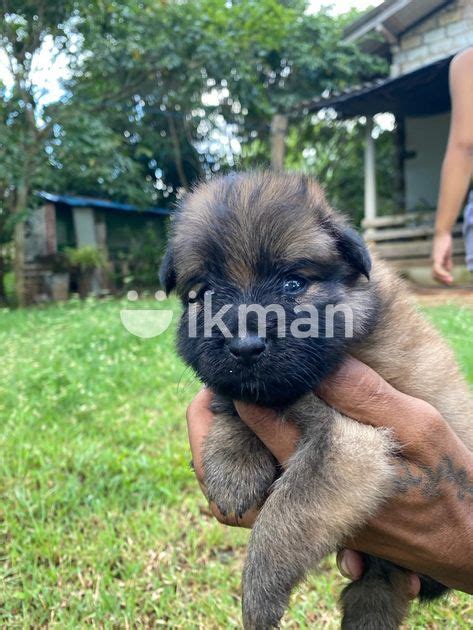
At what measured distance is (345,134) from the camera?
59.0ft

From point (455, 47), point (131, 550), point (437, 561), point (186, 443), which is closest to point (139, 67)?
point (455, 47)

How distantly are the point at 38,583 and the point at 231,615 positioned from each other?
0.85m

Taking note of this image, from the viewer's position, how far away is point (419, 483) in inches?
68.1

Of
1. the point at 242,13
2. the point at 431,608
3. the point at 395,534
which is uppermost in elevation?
the point at 242,13

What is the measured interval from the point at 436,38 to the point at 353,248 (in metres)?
12.3

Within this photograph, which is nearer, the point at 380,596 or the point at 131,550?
the point at 380,596

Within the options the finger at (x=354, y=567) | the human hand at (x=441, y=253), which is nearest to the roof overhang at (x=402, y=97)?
the human hand at (x=441, y=253)

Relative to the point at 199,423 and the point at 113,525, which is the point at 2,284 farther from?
the point at 199,423

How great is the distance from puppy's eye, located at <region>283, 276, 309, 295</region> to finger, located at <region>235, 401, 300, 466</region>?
384mm

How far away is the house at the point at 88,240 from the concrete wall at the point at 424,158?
6.38 meters

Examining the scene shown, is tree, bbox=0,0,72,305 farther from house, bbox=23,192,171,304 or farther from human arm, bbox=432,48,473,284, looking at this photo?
human arm, bbox=432,48,473,284

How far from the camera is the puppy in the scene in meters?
1.64

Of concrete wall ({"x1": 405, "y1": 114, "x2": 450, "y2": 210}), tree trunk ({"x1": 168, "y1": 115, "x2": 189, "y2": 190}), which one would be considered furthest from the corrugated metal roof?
concrete wall ({"x1": 405, "y1": 114, "x2": 450, "y2": 210})

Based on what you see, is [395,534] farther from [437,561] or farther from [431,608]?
[431,608]
